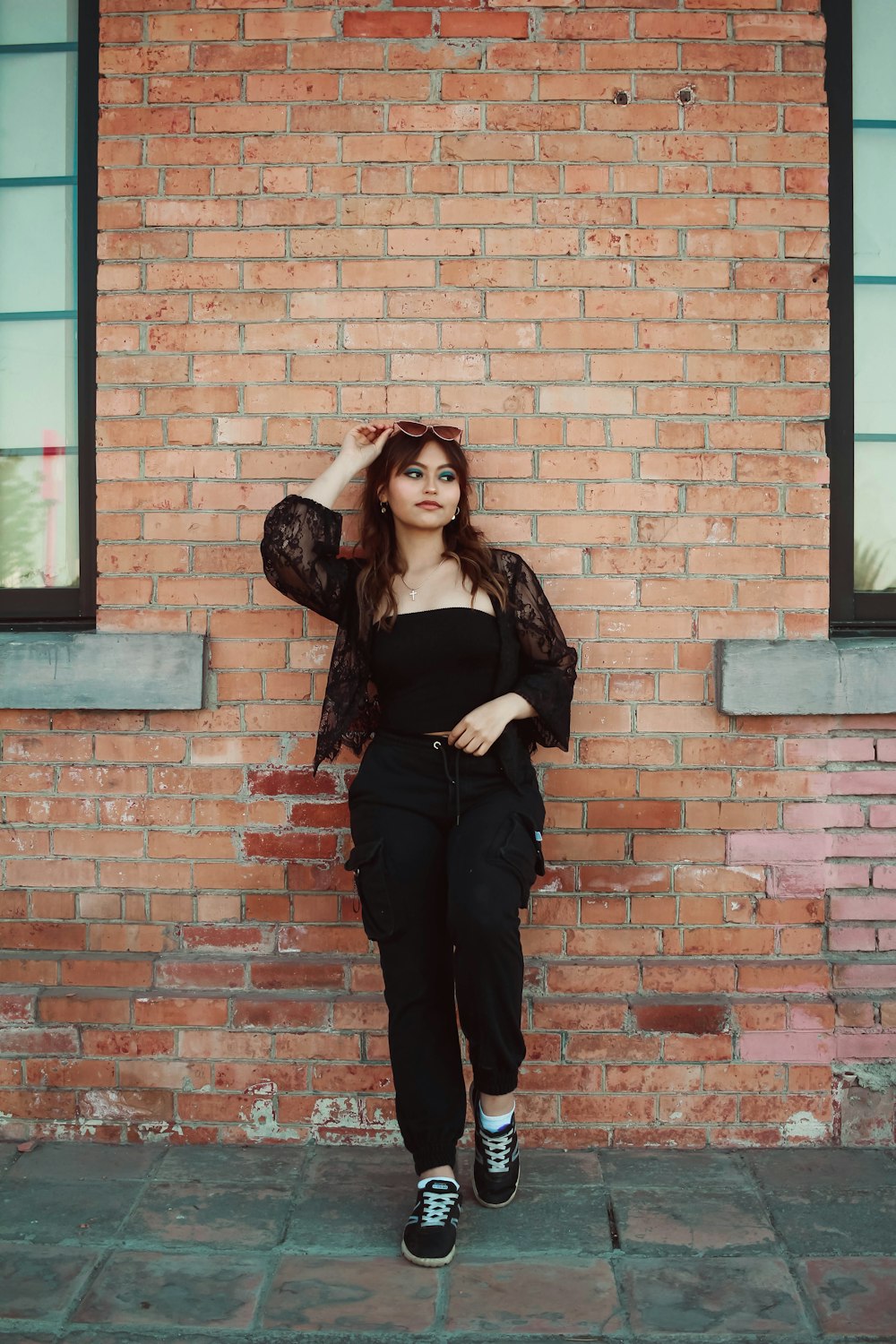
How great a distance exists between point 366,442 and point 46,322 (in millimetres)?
1238

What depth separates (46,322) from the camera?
3.67m

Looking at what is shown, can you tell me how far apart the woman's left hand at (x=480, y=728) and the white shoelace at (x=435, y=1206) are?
1.09 m

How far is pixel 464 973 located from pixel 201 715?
1197mm

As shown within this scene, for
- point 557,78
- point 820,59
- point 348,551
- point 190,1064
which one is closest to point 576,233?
point 557,78

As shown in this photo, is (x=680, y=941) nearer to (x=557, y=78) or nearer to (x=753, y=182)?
(x=753, y=182)

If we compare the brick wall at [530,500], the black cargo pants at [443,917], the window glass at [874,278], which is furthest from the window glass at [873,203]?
the black cargo pants at [443,917]

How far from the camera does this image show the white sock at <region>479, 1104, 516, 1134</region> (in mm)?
2959

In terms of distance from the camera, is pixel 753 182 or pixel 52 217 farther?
pixel 52 217

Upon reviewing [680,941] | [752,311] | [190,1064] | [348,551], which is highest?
[752,311]

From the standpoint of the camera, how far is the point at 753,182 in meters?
3.39

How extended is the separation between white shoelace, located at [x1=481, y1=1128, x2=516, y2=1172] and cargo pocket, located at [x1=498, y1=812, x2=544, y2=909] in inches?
23.8

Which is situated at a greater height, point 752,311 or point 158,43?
point 158,43

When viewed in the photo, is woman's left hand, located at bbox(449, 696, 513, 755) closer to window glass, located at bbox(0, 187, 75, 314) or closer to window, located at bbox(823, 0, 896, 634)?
window, located at bbox(823, 0, 896, 634)

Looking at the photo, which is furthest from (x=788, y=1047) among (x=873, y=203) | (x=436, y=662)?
(x=873, y=203)
